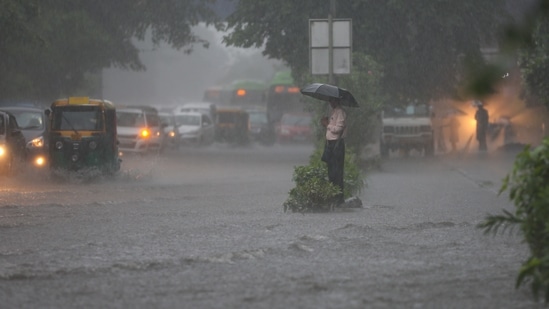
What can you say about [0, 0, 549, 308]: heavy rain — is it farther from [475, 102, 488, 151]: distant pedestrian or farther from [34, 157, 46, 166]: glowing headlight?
[475, 102, 488, 151]: distant pedestrian

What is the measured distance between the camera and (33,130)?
30.3m

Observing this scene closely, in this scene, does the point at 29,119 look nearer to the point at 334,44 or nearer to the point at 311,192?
the point at 334,44

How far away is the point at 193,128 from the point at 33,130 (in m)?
24.7

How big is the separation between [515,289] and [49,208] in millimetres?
11031

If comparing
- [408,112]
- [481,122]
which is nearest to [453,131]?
[481,122]

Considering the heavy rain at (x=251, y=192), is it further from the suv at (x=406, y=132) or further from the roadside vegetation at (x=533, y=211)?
the roadside vegetation at (x=533, y=211)

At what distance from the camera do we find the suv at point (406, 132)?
41125 mm

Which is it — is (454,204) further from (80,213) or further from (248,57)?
(248,57)

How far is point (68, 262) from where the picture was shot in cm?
1151

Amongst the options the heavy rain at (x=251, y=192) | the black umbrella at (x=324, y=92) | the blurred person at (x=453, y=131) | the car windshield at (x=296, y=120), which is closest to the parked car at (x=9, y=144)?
the heavy rain at (x=251, y=192)

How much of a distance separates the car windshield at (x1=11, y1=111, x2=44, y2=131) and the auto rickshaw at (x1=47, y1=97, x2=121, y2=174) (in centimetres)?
407

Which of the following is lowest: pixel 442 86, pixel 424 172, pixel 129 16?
pixel 424 172

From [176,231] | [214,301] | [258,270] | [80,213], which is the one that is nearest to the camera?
[214,301]

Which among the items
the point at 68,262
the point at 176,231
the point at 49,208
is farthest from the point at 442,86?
the point at 68,262
